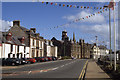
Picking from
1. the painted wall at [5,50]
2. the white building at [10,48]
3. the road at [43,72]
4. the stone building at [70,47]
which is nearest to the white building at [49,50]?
the stone building at [70,47]

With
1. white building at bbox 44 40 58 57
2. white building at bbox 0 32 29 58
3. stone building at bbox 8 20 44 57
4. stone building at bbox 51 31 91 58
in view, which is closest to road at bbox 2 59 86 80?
white building at bbox 0 32 29 58

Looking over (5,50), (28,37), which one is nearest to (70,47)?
Result: (28,37)

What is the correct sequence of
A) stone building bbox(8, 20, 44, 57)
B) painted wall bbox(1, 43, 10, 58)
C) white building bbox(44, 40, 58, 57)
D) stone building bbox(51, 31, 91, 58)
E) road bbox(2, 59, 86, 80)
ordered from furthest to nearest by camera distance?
stone building bbox(51, 31, 91, 58)
white building bbox(44, 40, 58, 57)
stone building bbox(8, 20, 44, 57)
painted wall bbox(1, 43, 10, 58)
road bbox(2, 59, 86, 80)

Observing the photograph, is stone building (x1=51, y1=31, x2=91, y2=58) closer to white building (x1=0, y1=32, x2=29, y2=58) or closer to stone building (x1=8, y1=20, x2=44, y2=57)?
stone building (x1=8, y1=20, x2=44, y2=57)

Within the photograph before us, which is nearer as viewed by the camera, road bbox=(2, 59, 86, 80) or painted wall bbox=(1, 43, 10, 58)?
road bbox=(2, 59, 86, 80)

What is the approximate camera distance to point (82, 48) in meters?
124

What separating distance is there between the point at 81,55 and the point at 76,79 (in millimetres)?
109068

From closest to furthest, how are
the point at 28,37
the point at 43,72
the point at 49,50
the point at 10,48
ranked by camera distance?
the point at 43,72 < the point at 10,48 < the point at 28,37 < the point at 49,50

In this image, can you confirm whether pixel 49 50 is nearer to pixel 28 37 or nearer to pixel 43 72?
pixel 28 37

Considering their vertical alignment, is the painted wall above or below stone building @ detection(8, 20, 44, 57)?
below

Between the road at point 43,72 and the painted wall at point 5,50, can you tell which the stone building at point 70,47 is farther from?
the road at point 43,72

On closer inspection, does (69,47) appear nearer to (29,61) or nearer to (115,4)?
(29,61)

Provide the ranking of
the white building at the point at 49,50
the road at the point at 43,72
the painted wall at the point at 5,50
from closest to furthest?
1. the road at the point at 43,72
2. the painted wall at the point at 5,50
3. the white building at the point at 49,50

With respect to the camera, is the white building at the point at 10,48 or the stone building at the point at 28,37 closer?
the white building at the point at 10,48
